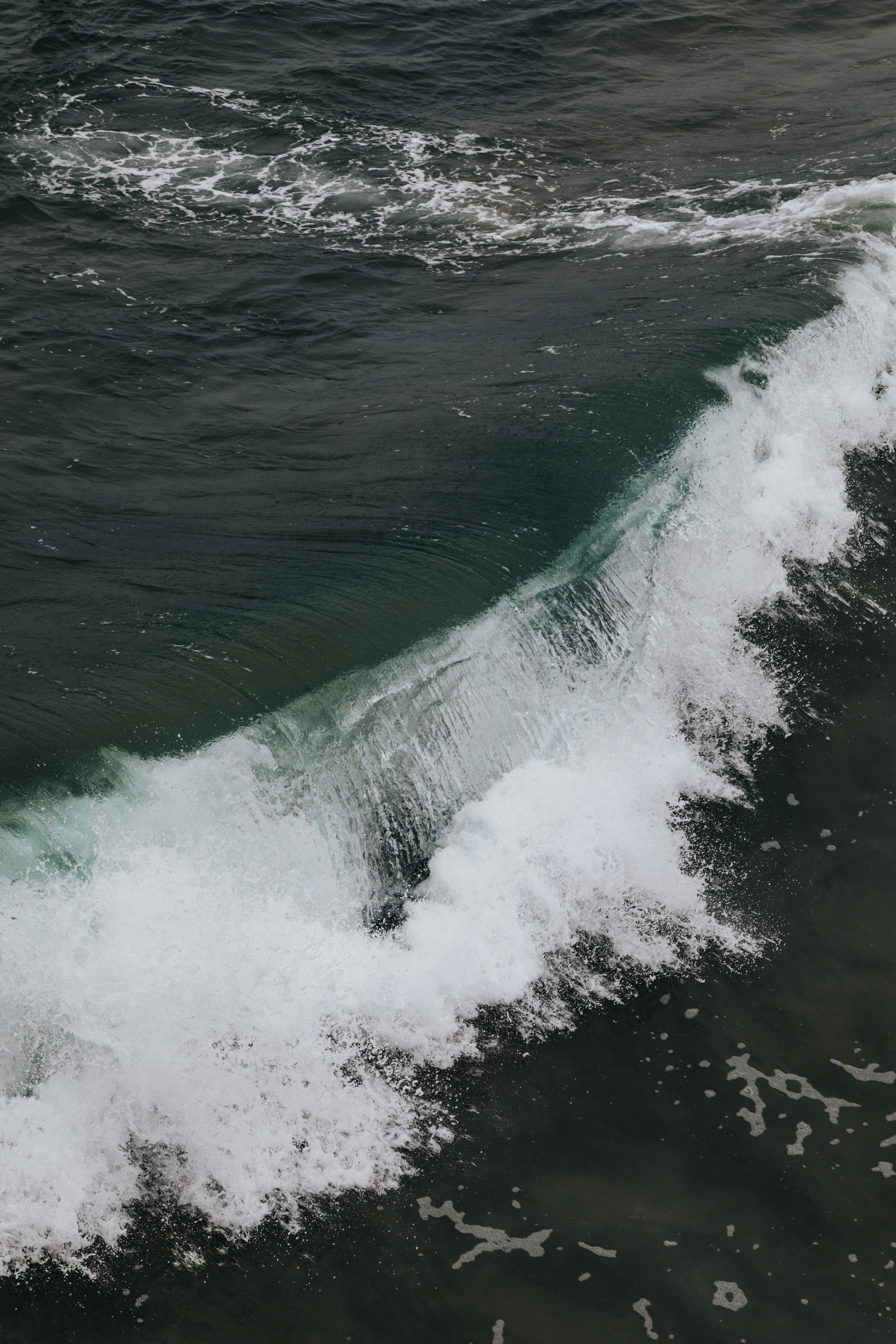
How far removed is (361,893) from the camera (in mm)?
6906

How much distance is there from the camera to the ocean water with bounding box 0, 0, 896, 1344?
18.5 ft

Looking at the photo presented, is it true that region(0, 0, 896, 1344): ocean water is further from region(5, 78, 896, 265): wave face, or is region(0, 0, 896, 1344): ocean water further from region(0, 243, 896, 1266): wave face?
region(5, 78, 896, 265): wave face

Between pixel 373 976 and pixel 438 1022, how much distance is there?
47 cm

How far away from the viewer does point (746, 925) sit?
7109 mm

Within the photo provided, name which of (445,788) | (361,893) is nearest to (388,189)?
(445,788)

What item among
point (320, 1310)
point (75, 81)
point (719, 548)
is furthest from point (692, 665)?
point (75, 81)

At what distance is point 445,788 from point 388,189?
10775 millimetres

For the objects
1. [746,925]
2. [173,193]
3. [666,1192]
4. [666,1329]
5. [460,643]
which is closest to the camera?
[666,1329]

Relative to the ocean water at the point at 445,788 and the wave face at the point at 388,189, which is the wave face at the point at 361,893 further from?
the wave face at the point at 388,189

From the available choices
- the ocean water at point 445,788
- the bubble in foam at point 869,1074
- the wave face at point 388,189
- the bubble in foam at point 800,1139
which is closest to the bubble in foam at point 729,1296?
the ocean water at point 445,788

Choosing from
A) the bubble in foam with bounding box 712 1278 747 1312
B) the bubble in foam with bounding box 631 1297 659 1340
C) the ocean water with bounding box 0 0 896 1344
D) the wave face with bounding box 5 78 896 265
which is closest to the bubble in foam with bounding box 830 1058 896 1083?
the ocean water with bounding box 0 0 896 1344

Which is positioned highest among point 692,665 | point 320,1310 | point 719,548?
point 719,548

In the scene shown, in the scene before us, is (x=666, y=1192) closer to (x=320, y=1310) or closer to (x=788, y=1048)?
(x=788, y=1048)

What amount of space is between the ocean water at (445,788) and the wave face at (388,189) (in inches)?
20.3
